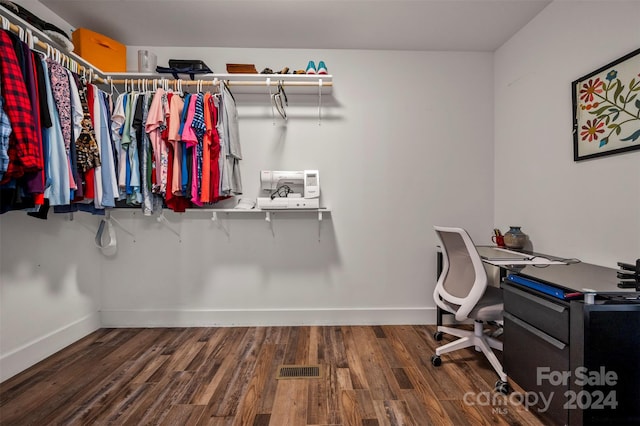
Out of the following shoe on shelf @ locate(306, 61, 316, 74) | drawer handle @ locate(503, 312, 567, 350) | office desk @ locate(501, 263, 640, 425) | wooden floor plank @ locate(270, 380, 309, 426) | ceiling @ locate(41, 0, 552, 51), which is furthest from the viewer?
shoe on shelf @ locate(306, 61, 316, 74)

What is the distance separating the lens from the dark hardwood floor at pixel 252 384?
1.47 meters

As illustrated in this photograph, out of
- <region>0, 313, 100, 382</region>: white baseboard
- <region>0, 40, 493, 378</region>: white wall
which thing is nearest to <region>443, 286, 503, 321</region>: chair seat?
<region>0, 40, 493, 378</region>: white wall

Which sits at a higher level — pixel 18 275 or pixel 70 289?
pixel 18 275

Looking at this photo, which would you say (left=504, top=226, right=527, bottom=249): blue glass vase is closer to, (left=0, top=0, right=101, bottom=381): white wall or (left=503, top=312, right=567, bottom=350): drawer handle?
(left=503, top=312, right=567, bottom=350): drawer handle

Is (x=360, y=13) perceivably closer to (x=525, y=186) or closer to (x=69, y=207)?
(x=525, y=186)

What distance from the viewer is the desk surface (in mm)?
1193

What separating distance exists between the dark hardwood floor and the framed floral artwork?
1.57m

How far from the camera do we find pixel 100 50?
2.22 metres

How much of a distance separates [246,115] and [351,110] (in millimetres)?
983

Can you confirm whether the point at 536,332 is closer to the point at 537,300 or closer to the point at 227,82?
the point at 537,300

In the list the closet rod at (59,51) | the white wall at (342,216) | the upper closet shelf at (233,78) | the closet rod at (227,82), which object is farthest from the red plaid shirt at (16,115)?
the white wall at (342,216)

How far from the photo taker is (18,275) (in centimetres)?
186

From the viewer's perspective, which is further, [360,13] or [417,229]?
[417,229]

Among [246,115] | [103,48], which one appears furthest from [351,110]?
[103,48]
